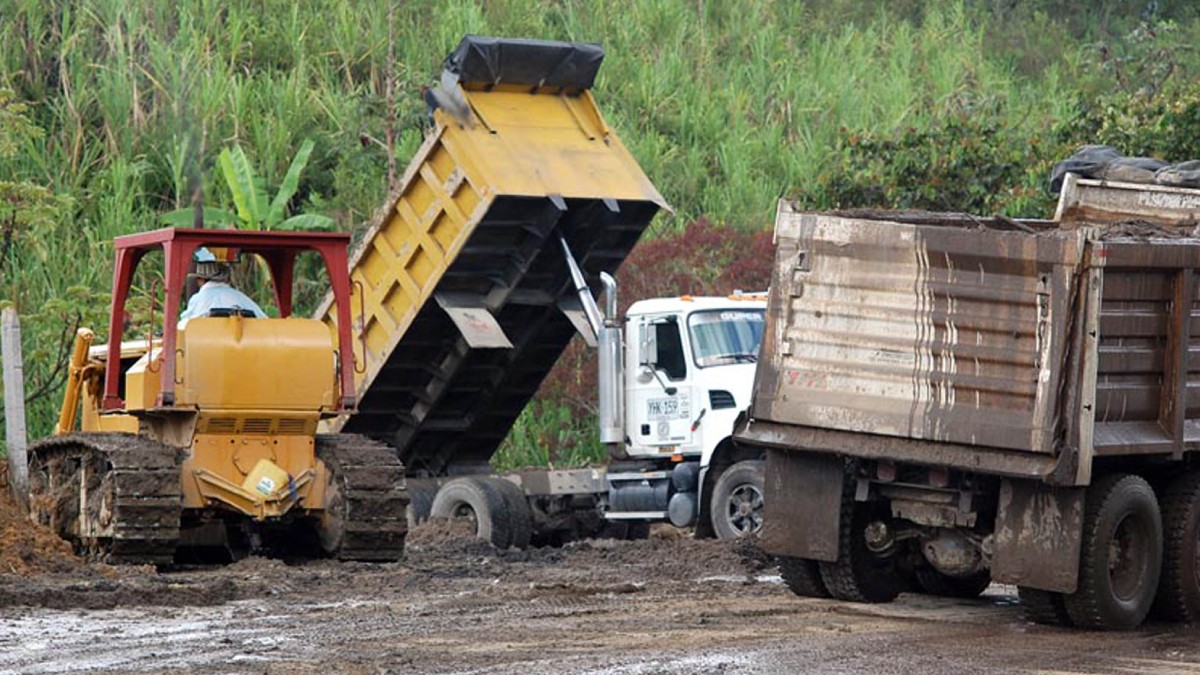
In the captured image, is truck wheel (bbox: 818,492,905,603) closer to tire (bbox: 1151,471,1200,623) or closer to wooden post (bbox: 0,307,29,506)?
tire (bbox: 1151,471,1200,623)

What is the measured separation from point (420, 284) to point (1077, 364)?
7.33 m

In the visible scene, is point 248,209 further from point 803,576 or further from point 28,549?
point 803,576

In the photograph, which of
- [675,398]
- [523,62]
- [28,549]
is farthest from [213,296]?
[675,398]

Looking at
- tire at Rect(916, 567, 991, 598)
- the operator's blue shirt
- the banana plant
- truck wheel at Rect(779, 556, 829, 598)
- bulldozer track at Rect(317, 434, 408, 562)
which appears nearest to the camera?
truck wheel at Rect(779, 556, 829, 598)

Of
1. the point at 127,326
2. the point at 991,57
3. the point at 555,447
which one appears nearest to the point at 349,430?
the point at 127,326

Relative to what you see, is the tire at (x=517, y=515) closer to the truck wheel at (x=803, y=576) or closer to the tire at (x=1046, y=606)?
the truck wheel at (x=803, y=576)

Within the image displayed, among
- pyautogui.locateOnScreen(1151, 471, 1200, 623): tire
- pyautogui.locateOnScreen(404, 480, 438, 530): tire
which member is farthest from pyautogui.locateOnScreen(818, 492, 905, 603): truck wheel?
pyautogui.locateOnScreen(404, 480, 438, 530): tire

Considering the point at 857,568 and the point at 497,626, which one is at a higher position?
the point at 857,568

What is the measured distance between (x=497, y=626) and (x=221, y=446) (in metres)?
3.44

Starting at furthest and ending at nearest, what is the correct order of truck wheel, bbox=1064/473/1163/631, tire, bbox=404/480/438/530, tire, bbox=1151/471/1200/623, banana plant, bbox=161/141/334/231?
banana plant, bbox=161/141/334/231 < tire, bbox=404/480/438/530 < tire, bbox=1151/471/1200/623 < truck wheel, bbox=1064/473/1163/631

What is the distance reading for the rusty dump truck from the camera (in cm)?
1172

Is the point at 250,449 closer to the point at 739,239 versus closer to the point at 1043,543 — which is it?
the point at 1043,543

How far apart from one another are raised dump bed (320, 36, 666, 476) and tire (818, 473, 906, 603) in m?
4.98

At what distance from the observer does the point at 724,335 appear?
62.4 feet
